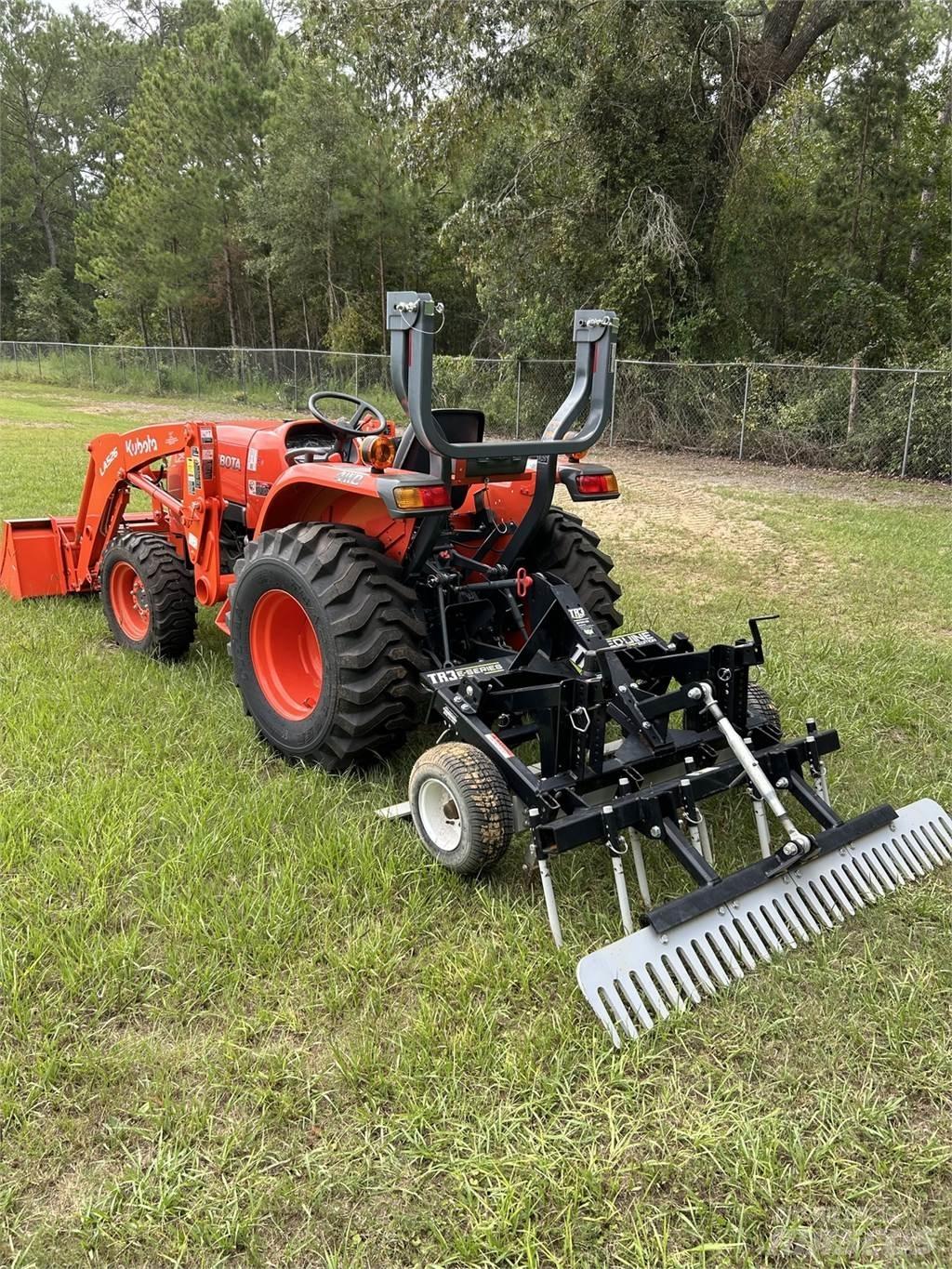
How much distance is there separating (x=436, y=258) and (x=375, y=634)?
27.7m

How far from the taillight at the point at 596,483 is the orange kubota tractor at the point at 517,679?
1 cm

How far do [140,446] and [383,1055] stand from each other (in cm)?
383

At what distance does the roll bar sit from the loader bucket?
3.53 meters

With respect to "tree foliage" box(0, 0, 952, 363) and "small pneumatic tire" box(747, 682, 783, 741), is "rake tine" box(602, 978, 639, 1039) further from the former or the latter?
"tree foliage" box(0, 0, 952, 363)

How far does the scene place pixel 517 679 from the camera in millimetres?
3209

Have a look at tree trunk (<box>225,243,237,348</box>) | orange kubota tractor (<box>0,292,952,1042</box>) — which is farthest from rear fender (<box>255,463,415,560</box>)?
tree trunk (<box>225,243,237,348</box>)

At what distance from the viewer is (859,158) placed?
1691 cm

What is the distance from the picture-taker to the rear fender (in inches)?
133

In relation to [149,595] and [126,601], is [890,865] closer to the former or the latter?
[149,595]

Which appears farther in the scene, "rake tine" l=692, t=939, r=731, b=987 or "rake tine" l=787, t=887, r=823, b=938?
"rake tine" l=787, t=887, r=823, b=938

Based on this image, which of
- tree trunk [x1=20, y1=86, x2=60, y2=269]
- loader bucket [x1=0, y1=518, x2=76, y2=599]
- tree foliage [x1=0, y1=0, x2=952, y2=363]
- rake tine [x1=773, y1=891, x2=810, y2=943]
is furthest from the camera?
tree trunk [x1=20, y1=86, x2=60, y2=269]

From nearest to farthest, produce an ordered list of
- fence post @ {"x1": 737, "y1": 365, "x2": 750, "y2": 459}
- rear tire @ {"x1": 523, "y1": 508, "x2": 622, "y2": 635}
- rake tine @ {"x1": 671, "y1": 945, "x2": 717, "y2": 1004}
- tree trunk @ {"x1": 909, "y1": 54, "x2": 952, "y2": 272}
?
1. rake tine @ {"x1": 671, "y1": 945, "x2": 717, "y2": 1004}
2. rear tire @ {"x1": 523, "y1": 508, "x2": 622, "y2": 635}
3. fence post @ {"x1": 737, "y1": 365, "x2": 750, "y2": 459}
4. tree trunk @ {"x1": 909, "y1": 54, "x2": 952, "y2": 272}

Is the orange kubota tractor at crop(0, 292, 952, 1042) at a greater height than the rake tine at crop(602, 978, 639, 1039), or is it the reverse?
the orange kubota tractor at crop(0, 292, 952, 1042)

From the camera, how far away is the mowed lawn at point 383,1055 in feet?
5.94
